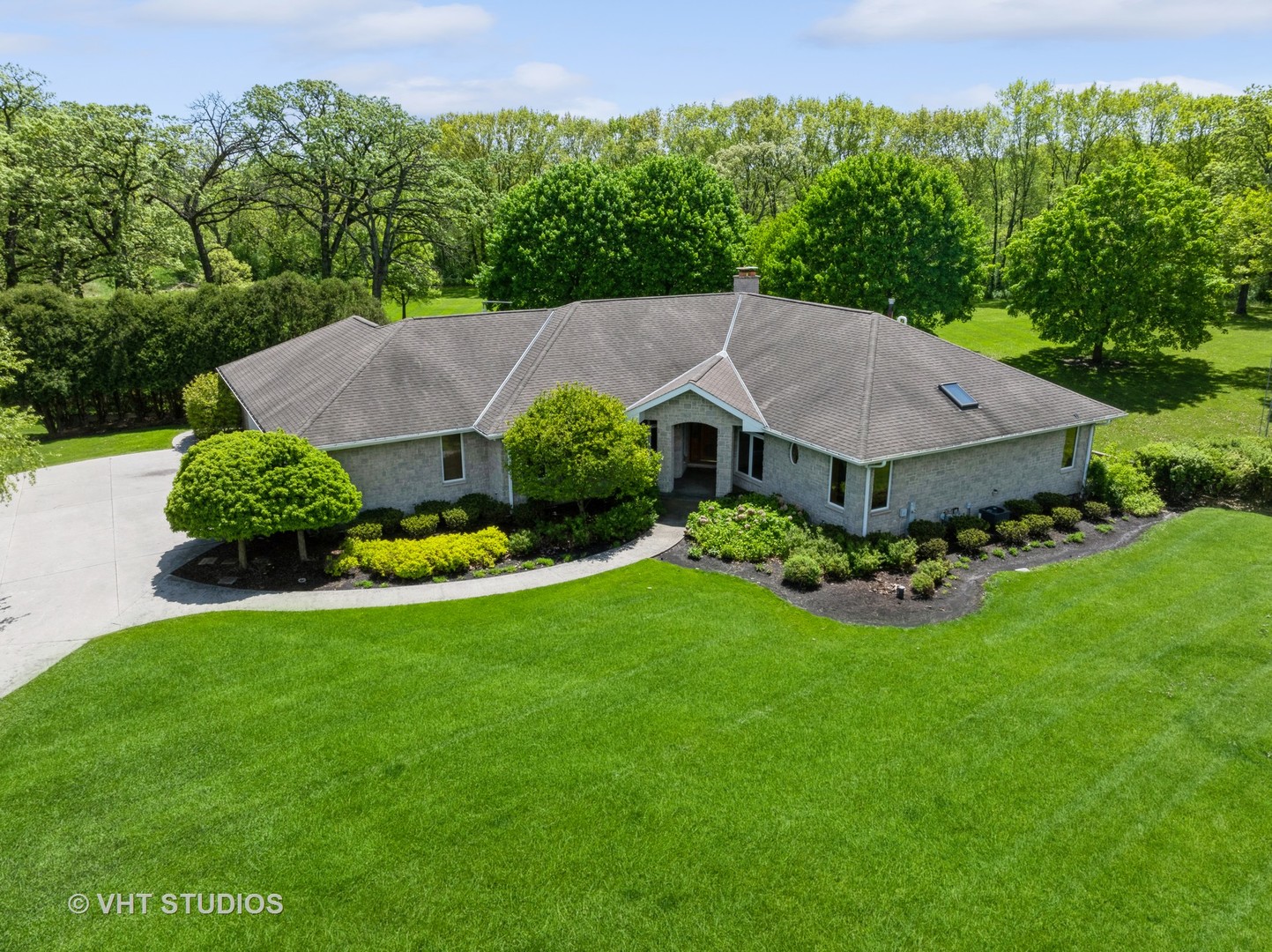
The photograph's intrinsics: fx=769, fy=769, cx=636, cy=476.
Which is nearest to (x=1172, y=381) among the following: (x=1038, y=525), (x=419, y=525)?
(x=1038, y=525)

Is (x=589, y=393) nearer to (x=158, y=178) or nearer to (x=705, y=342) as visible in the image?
(x=705, y=342)

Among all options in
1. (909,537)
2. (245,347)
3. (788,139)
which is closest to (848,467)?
(909,537)

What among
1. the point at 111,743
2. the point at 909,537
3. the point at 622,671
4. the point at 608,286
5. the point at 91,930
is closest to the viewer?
the point at 91,930

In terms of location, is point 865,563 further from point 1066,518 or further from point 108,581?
point 108,581

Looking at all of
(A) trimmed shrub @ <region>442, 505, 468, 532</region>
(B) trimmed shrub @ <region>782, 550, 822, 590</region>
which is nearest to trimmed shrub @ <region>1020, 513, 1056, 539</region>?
(B) trimmed shrub @ <region>782, 550, 822, 590</region>

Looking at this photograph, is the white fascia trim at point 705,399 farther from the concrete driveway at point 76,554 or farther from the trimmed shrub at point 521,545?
the concrete driveway at point 76,554

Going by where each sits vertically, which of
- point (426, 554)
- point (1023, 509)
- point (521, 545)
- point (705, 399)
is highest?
point (705, 399)

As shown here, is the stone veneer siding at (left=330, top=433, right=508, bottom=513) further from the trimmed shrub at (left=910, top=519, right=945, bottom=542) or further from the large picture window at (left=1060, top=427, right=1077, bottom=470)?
the large picture window at (left=1060, top=427, right=1077, bottom=470)
